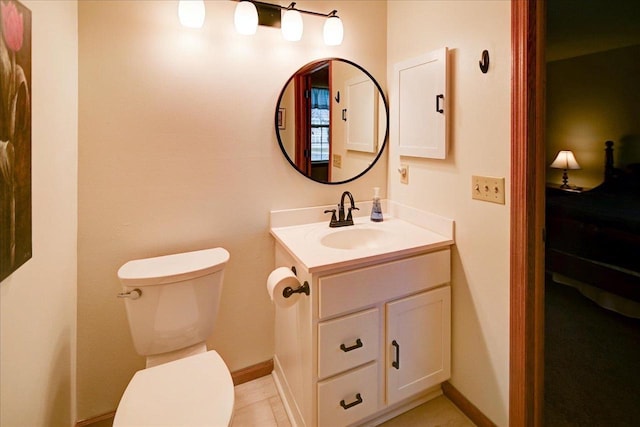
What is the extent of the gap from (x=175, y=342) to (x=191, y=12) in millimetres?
1422

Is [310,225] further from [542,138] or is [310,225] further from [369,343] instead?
[542,138]

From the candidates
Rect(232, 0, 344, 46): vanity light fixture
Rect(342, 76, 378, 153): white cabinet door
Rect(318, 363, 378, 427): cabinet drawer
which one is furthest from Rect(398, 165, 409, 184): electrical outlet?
Rect(318, 363, 378, 427): cabinet drawer

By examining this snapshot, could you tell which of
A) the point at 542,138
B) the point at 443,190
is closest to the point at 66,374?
the point at 443,190

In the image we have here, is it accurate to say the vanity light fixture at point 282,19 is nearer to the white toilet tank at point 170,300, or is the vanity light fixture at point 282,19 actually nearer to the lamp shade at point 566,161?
the white toilet tank at point 170,300

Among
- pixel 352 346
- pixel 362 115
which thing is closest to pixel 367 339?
pixel 352 346

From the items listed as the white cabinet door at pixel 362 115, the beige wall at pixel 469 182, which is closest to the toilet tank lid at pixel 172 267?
the white cabinet door at pixel 362 115

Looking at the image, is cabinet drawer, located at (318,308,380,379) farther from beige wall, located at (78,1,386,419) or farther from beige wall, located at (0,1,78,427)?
beige wall, located at (0,1,78,427)

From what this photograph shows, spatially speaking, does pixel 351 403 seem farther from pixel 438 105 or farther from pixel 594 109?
pixel 594 109

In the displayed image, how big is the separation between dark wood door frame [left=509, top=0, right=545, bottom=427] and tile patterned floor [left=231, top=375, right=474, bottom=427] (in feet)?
1.00

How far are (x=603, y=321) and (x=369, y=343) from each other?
6.71 ft

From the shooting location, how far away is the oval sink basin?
177 centimetres

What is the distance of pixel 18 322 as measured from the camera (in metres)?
0.91

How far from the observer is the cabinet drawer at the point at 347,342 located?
1336mm

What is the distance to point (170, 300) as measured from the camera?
4.44 feet
